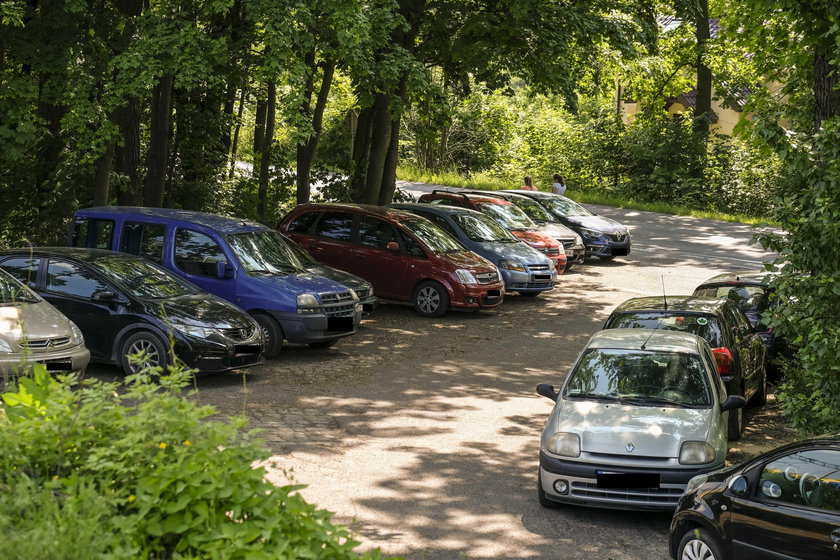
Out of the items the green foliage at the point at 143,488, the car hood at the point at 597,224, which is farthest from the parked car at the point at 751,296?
the green foliage at the point at 143,488

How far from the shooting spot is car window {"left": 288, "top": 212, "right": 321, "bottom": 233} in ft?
64.2

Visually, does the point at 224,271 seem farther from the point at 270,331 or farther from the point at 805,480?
the point at 805,480

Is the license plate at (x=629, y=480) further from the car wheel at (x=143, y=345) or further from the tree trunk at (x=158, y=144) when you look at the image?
the tree trunk at (x=158, y=144)

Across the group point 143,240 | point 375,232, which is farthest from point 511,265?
point 143,240

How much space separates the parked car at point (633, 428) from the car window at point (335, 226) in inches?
377

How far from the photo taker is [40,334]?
37.3ft

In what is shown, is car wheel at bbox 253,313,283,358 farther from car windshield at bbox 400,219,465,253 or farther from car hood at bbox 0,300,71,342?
car windshield at bbox 400,219,465,253

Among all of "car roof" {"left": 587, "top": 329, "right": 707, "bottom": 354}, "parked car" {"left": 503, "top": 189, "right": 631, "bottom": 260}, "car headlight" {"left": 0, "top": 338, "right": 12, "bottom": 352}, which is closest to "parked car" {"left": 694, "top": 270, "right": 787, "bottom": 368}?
"car roof" {"left": 587, "top": 329, "right": 707, "bottom": 354}

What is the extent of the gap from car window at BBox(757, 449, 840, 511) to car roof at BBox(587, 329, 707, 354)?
3.30 m

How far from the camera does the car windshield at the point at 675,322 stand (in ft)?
39.9

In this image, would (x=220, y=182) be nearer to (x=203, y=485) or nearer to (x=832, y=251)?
(x=832, y=251)

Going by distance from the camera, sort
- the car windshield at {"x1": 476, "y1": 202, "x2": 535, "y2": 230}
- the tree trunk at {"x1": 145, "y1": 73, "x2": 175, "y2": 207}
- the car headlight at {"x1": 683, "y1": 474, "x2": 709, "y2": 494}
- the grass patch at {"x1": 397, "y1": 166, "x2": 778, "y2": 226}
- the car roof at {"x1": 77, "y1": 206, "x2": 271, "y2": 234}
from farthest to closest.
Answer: the grass patch at {"x1": 397, "y1": 166, "x2": 778, "y2": 226}
the car windshield at {"x1": 476, "y1": 202, "x2": 535, "y2": 230}
the tree trunk at {"x1": 145, "y1": 73, "x2": 175, "y2": 207}
the car roof at {"x1": 77, "y1": 206, "x2": 271, "y2": 234}
the car headlight at {"x1": 683, "y1": 474, "x2": 709, "y2": 494}

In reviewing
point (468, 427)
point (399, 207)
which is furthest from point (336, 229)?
point (468, 427)

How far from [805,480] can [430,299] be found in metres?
12.3
